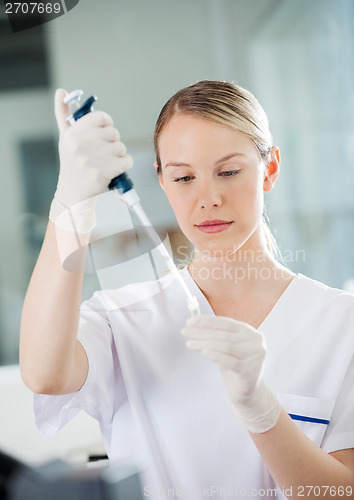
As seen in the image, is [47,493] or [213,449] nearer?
[47,493]

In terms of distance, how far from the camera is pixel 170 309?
3.27ft

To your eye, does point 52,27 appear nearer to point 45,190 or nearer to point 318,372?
point 45,190

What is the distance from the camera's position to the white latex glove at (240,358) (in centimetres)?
72

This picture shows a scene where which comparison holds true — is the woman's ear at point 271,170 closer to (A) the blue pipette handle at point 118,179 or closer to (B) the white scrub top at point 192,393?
(B) the white scrub top at point 192,393

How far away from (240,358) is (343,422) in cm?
26

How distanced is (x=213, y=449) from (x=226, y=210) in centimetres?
37

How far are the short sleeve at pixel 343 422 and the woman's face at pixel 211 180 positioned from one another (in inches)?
11.1

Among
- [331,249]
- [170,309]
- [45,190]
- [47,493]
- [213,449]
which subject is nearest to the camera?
[47,493]

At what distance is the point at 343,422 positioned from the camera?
34.9 inches

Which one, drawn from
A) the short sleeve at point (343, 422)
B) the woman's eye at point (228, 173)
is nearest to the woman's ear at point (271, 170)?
the woman's eye at point (228, 173)

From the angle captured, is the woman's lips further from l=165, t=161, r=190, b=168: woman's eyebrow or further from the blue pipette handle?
the blue pipette handle

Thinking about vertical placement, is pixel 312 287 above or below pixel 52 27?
below

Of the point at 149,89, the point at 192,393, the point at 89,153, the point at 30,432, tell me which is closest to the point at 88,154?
the point at 89,153

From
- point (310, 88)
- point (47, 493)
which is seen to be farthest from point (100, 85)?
point (47, 493)
